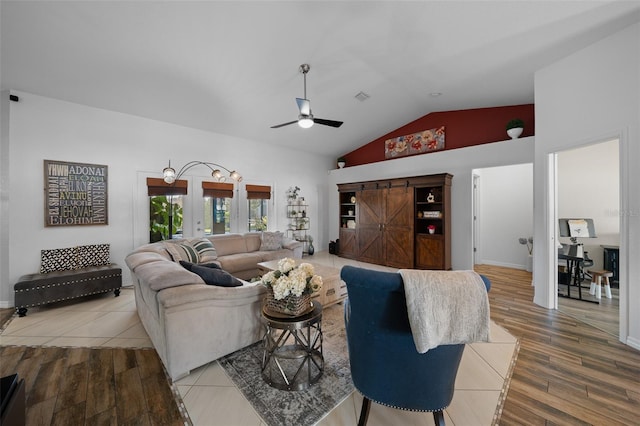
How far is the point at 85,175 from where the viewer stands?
165 inches

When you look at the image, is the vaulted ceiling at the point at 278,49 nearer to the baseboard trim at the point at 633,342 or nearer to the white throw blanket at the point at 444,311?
the white throw blanket at the point at 444,311

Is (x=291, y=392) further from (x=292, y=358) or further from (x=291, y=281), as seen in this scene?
(x=291, y=281)

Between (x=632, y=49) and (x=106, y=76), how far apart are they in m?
6.22

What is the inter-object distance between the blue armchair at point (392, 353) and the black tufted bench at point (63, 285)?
4177mm

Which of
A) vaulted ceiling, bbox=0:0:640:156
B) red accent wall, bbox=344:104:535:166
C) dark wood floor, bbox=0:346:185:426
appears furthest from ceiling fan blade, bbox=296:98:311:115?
red accent wall, bbox=344:104:535:166

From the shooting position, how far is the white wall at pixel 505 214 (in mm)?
5527

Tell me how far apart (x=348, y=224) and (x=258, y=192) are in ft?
8.50

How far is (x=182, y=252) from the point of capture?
4145 mm

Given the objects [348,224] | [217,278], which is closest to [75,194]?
A: [217,278]

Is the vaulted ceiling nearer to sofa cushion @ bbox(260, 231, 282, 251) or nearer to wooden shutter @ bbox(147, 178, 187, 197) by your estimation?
wooden shutter @ bbox(147, 178, 187, 197)

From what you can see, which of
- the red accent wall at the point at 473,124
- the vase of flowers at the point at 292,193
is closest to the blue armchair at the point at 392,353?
the red accent wall at the point at 473,124

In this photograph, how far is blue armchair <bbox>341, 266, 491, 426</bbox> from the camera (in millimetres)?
1309

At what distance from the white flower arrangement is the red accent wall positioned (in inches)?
200

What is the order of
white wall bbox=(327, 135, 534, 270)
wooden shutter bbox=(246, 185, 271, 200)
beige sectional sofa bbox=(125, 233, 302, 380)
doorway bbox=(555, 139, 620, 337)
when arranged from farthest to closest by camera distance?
1. wooden shutter bbox=(246, 185, 271, 200)
2. white wall bbox=(327, 135, 534, 270)
3. doorway bbox=(555, 139, 620, 337)
4. beige sectional sofa bbox=(125, 233, 302, 380)
